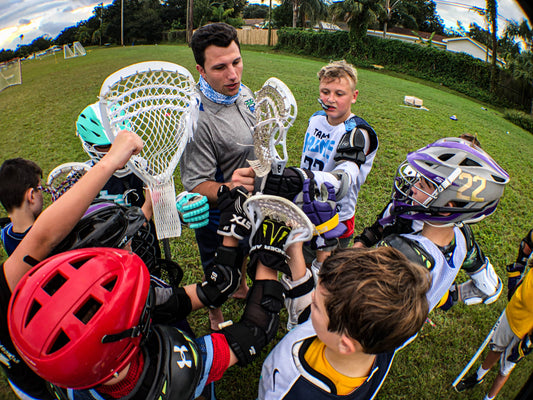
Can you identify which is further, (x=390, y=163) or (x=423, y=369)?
(x=390, y=163)

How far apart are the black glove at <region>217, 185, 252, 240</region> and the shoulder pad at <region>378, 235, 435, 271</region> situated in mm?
1005

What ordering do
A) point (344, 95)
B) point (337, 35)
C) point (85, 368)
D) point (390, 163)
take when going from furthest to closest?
point (337, 35)
point (390, 163)
point (344, 95)
point (85, 368)

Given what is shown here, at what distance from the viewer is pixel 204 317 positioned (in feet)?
12.5

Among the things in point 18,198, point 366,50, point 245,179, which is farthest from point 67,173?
point 366,50

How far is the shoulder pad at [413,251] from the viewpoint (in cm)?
186

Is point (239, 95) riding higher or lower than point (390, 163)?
higher

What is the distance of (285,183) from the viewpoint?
189 cm

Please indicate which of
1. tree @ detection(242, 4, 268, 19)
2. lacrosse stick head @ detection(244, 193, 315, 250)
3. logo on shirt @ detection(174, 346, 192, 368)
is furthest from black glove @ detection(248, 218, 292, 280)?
tree @ detection(242, 4, 268, 19)

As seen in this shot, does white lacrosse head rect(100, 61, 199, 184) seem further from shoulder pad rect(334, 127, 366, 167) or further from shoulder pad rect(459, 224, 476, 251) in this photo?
shoulder pad rect(459, 224, 476, 251)

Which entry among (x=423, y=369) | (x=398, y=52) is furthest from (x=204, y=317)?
(x=398, y=52)

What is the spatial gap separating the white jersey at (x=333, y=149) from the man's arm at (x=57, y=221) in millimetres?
2098

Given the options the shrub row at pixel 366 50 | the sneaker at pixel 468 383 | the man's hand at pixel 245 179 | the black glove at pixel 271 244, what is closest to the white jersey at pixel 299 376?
the black glove at pixel 271 244

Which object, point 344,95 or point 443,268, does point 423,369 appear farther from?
point 344,95

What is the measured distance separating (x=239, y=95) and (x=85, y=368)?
2339mm
